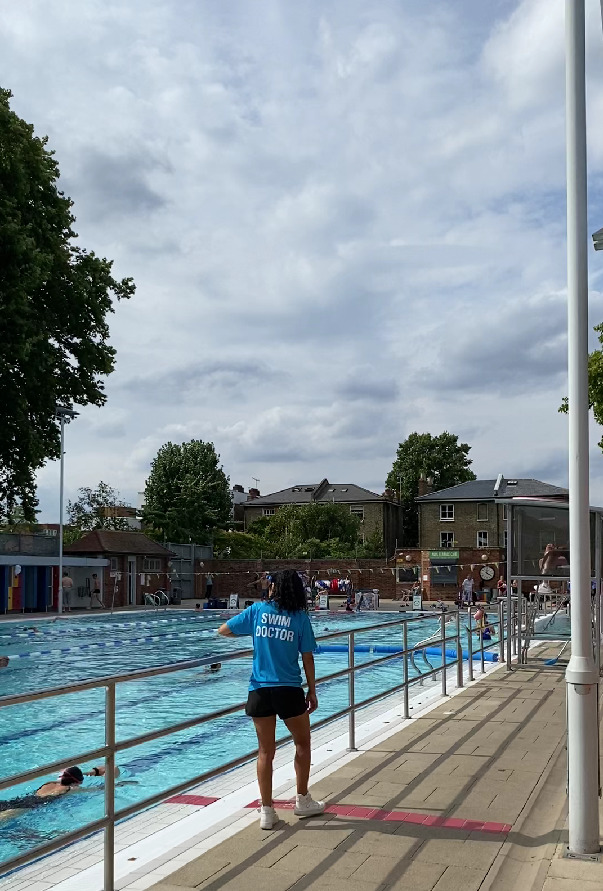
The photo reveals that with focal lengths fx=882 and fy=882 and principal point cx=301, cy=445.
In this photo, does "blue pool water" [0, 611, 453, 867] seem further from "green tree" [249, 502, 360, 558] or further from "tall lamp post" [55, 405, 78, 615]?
"green tree" [249, 502, 360, 558]

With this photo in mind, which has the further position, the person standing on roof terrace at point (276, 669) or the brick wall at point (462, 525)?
the brick wall at point (462, 525)

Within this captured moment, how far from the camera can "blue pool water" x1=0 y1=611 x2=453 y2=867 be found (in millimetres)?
8422

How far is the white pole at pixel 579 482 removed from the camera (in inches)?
196

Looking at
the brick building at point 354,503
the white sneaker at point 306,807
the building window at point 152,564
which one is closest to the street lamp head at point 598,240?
the white sneaker at point 306,807

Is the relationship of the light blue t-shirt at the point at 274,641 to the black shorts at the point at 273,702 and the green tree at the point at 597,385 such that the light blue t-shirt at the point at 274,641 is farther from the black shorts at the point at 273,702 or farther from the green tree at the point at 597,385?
the green tree at the point at 597,385

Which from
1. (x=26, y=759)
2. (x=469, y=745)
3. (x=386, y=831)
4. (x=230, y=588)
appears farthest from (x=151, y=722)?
(x=230, y=588)

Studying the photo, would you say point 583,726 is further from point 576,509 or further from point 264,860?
point 264,860

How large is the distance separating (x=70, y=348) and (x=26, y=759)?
17506 mm

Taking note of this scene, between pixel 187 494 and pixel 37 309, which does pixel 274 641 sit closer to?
pixel 37 309

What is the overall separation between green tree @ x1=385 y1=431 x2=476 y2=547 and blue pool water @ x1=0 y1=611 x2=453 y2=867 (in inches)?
2319

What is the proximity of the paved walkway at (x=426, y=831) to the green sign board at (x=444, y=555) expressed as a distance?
44.4 metres

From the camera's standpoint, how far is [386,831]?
5.27 metres

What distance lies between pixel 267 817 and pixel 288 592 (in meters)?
1.35

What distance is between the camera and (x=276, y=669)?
545 cm
